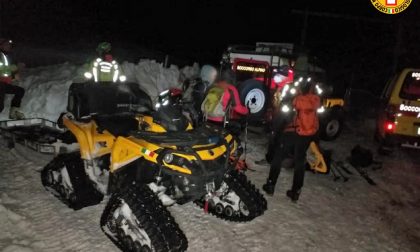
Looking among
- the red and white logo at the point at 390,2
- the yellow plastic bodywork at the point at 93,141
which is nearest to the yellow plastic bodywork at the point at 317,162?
the yellow plastic bodywork at the point at 93,141

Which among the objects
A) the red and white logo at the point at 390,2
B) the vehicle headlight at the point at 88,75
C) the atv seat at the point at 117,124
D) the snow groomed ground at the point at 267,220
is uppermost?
the red and white logo at the point at 390,2

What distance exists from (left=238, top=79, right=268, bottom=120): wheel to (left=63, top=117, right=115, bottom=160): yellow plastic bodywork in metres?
4.37

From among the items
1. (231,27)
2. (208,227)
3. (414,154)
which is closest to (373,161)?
(414,154)

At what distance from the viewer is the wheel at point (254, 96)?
886 cm

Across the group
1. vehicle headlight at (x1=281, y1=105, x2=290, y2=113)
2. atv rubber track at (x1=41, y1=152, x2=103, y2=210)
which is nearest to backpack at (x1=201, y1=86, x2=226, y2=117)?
vehicle headlight at (x1=281, y1=105, x2=290, y2=113)

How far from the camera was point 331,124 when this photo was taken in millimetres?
10250

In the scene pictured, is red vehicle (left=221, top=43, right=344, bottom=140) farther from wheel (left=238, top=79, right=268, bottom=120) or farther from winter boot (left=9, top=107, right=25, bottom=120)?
winter boot (left=9, top=107, right=25, bottom=120)

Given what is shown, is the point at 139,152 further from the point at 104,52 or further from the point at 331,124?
the point at 331,124

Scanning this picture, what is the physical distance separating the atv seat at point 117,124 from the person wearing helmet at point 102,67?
15.1 feet

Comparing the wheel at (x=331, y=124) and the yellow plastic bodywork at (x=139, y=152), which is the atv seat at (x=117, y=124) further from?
the wheel at (x=331, y=124)

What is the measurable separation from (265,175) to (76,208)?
3596 mm

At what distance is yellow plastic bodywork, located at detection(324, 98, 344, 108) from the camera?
981cm

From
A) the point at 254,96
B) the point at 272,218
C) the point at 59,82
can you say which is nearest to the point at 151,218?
the point at 272,218

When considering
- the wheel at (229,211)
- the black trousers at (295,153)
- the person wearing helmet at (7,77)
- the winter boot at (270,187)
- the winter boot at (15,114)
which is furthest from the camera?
the winter boot at (15,114)
